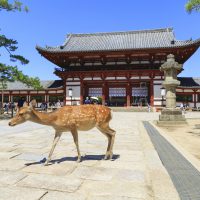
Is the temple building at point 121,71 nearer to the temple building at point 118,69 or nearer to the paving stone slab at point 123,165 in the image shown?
the temple building at point 118,69

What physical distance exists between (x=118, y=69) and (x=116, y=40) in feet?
21.3

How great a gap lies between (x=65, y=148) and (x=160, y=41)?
103 feet

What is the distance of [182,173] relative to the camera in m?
5.07

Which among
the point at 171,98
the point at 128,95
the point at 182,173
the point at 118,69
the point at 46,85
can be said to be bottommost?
the point at 182,173

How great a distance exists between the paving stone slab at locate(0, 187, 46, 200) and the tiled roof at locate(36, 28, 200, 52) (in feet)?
104

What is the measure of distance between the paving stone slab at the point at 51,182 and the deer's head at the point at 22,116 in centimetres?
118

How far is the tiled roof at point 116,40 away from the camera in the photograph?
35531 mm

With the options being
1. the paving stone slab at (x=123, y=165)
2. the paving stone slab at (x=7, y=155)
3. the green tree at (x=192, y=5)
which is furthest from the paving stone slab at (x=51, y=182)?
the green tree at (x=192, y=5)

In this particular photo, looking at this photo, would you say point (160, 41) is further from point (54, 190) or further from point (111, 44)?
point (54, 190)

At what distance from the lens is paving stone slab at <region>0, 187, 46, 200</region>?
3652 millimetres

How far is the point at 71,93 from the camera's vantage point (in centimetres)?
3328

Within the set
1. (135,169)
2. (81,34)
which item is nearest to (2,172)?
(135,169)

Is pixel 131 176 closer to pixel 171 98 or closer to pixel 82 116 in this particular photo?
pixel 82 116

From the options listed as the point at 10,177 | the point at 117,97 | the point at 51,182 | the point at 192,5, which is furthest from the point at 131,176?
the point at 117,97
